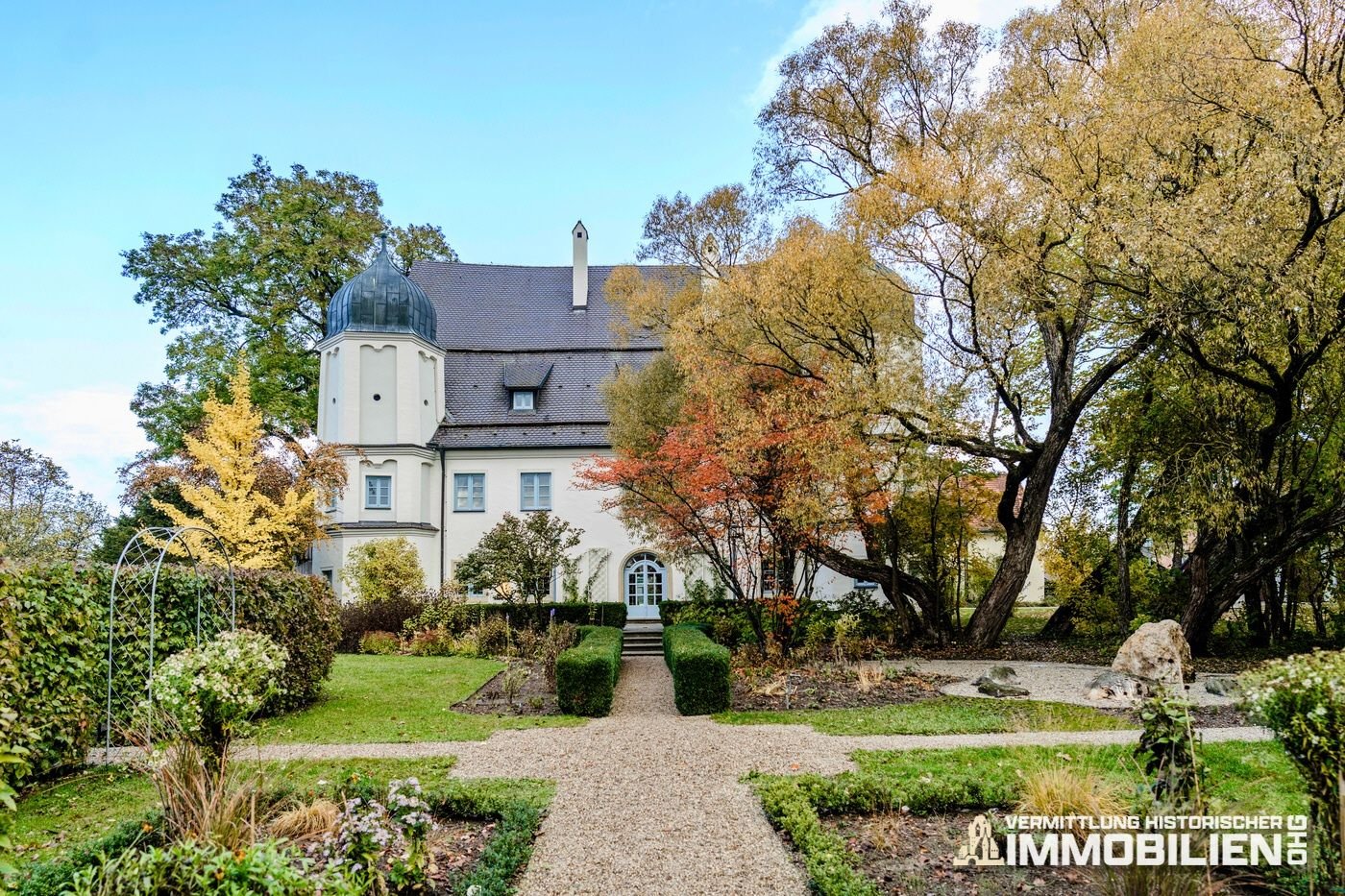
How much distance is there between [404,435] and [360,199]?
27.2 ft

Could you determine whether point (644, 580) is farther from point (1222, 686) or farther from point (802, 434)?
point (1222, 686)

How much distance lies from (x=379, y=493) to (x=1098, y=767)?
20.6 metres

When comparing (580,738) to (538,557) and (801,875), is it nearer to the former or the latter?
(801,875)

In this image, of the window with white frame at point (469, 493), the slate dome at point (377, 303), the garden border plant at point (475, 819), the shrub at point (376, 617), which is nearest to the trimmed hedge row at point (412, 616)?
the shrub at point (376, 617)

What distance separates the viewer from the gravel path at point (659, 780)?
4.75 meters

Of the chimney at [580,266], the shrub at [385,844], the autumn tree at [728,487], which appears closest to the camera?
the shrub at [385,844]

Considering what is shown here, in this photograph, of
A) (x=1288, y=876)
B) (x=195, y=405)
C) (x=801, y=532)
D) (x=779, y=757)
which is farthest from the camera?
(x=195, y=405)

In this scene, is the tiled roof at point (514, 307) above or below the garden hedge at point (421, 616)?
above

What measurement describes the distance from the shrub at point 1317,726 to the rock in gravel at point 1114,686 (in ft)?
21.7

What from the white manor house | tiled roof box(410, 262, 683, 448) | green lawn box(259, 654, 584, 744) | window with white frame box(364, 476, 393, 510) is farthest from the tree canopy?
window with white frame box(364, 476, 393, 510)

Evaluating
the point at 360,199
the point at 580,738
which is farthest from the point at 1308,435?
the point at 360,199

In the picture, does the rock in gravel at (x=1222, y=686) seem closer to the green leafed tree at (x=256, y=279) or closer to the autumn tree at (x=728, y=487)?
the autumn tree at (x=728, y=487)

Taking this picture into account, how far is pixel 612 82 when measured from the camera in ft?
→ 30.2

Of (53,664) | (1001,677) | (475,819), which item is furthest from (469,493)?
(475,819)
